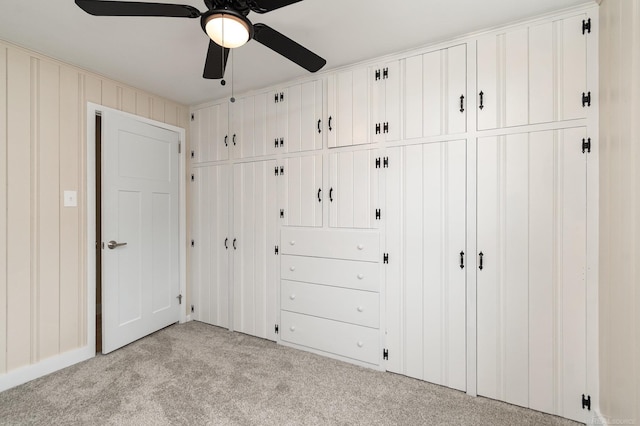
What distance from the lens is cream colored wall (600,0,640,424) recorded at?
143 centimetres

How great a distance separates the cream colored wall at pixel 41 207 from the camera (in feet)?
7.43

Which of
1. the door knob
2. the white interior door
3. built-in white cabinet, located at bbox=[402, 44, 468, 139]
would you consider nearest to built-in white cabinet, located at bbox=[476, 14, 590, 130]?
built-in white cabinet, located at bbox=[402, 44, 468, 139]

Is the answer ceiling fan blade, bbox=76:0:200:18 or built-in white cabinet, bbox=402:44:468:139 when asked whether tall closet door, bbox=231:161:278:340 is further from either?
ceiling fan blade, bbox=76:0:200:18

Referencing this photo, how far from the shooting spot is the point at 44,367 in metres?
2.42

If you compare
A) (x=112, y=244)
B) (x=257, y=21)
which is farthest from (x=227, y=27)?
(x=112, y=244)

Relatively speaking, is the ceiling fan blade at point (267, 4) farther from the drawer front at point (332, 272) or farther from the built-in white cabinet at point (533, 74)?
the drawer front at point (332, 272)

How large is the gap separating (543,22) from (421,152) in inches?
42.7

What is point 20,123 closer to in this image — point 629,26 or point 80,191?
point 80,191

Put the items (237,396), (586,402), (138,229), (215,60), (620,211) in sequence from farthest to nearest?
(138,229)
(237,396)
(586,402)
(215,60)
(620,211)

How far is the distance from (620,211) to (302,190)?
2.17 m

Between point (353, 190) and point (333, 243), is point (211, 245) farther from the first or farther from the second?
point (353, 190)

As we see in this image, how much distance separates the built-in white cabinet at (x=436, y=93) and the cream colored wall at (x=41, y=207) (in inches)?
111

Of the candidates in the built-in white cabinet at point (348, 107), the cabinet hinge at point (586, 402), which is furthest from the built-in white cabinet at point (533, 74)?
the cabinet hinge at point (586, 402)

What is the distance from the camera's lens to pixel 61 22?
204 centimetres
